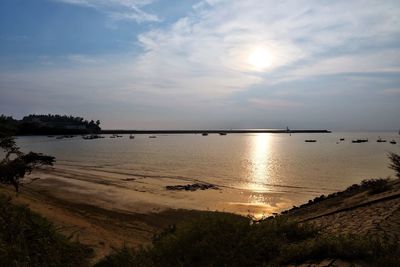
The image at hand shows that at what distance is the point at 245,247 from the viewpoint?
296 inches

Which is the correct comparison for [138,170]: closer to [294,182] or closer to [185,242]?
[294,182]

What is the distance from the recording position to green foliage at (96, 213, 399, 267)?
689 centimetres

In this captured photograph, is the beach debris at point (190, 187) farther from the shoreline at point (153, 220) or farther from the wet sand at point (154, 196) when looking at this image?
the shoreline at point (153, 220)

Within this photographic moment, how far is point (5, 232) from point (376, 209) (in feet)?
36.0

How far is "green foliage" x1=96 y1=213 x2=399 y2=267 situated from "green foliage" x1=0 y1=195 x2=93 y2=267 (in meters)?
1.32

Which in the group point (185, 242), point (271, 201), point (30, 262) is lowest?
point (271, 201)

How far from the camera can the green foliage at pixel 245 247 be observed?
689cm

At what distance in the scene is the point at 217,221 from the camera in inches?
333

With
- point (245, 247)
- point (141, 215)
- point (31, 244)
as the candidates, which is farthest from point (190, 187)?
point (245, 247)

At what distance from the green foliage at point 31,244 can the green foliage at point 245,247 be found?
1321 millimetres

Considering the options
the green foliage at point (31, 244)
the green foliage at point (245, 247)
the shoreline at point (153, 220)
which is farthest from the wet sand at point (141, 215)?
the green foliage at point (245, 247)

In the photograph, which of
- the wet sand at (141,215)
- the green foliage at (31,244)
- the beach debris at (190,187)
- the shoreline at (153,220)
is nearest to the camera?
the green foliage at (31,244)

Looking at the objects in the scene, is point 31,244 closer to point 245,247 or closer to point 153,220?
point 245,247

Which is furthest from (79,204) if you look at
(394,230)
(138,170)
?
(138,170)
